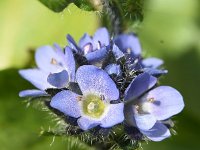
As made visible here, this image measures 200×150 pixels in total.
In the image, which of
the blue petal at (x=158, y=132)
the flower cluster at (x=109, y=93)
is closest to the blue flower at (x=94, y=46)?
the flower cluster at (x=109, y=93)

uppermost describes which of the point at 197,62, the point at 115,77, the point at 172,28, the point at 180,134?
the point at 172,28

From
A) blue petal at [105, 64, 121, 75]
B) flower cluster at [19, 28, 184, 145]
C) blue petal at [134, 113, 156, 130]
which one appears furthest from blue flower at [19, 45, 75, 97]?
blue petal at [134, 113, 156, 130]

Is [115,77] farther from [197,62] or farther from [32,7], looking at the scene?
[197,62]

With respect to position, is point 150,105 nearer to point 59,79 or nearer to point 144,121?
point 144,121

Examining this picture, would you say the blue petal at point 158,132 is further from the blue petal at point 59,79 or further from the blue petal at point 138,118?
the blue petal at point 59,79

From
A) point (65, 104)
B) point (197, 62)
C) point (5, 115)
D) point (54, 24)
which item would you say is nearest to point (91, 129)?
point (65, 104)

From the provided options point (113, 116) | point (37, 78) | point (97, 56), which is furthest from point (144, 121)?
point (37, 78)

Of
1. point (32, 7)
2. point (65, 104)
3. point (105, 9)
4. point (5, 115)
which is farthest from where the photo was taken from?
point (32, 7)
